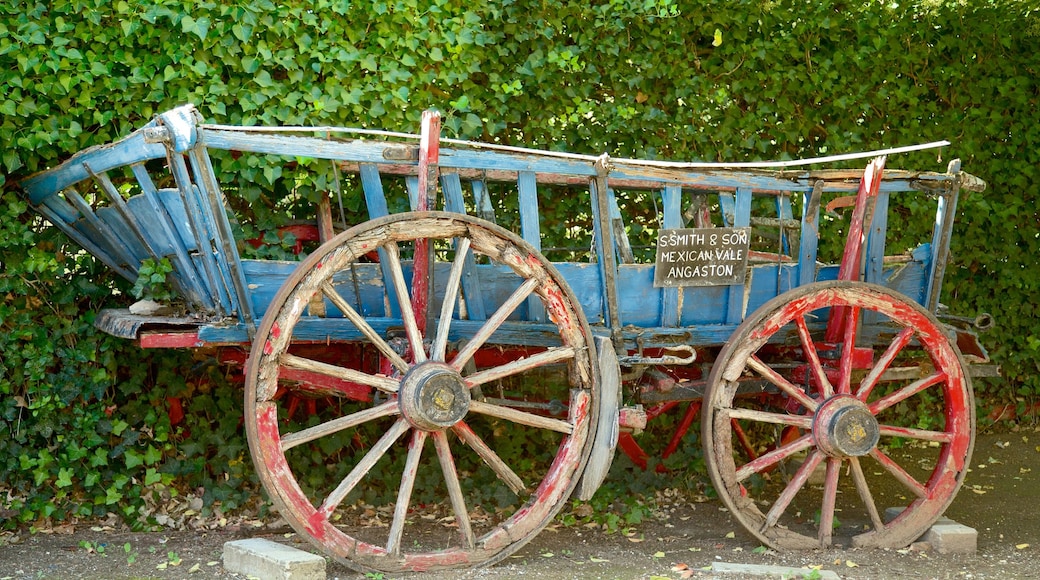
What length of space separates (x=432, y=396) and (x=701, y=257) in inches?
53.7

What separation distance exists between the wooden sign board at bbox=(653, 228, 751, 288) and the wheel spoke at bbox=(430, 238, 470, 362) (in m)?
0.93

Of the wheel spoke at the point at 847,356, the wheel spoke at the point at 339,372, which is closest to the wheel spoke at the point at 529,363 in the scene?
the wheel spoke at the point at 339,372

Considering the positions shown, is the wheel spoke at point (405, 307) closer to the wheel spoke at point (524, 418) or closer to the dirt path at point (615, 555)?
the wheel spoke at point (524, 418)

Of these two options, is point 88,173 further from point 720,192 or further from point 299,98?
point 720,192

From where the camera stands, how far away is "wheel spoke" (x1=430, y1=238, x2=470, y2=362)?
4000mm

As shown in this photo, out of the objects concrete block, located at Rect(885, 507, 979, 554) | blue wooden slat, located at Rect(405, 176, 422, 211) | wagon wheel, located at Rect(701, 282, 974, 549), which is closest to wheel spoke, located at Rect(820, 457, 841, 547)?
wagon wheel, located at Rect(701, 282, 974, 549)

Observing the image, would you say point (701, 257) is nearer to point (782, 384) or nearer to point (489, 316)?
point (782, 384)

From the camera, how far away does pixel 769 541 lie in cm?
449

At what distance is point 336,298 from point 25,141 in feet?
5.00

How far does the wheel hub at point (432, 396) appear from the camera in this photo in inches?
154

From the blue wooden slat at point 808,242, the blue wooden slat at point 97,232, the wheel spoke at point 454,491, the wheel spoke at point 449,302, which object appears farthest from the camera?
the blue wooden slat at point 808,242

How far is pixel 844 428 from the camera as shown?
14.6 ft

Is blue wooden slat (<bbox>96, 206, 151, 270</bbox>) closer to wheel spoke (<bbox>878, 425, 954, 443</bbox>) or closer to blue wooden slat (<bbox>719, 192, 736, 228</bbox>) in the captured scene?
blue wooden slat (<bbox>719, 192, 736, 228</bbox>)

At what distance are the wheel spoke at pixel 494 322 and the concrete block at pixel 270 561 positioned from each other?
881 millimetres
